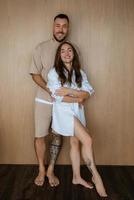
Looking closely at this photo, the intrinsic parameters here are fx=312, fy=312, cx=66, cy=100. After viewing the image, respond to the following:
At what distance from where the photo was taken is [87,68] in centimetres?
368

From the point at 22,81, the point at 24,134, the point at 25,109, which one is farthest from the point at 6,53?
the point at 24,134

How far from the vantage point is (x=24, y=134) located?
12.4ft

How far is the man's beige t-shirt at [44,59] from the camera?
3.28 meters

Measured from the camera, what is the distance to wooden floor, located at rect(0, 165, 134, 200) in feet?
9.46

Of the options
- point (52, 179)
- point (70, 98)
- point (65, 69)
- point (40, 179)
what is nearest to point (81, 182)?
point (52, 179)

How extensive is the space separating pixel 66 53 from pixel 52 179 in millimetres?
1310

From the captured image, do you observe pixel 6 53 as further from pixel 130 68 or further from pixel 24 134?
pixel 130 68

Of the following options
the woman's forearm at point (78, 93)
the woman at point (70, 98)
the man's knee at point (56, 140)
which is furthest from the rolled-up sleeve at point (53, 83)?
the man's knee at point (56, 140)

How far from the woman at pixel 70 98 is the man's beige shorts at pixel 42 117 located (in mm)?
188

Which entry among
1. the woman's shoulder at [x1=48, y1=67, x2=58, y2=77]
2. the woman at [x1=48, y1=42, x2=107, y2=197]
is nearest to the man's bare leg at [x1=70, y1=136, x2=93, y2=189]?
the woman at [x1=48, y1=42, x2=107, y2=197]

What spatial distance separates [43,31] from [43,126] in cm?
111

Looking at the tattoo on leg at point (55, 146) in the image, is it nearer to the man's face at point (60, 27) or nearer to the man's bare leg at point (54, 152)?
the man's bare leg at point (54, 152)

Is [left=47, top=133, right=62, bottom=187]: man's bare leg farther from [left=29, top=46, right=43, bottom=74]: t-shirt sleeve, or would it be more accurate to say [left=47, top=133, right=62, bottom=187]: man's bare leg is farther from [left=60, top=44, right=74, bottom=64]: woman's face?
[left=60, top=44, right=74, bottom=64]: woman's face

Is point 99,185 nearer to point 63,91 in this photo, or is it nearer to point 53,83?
→ point 63,91
